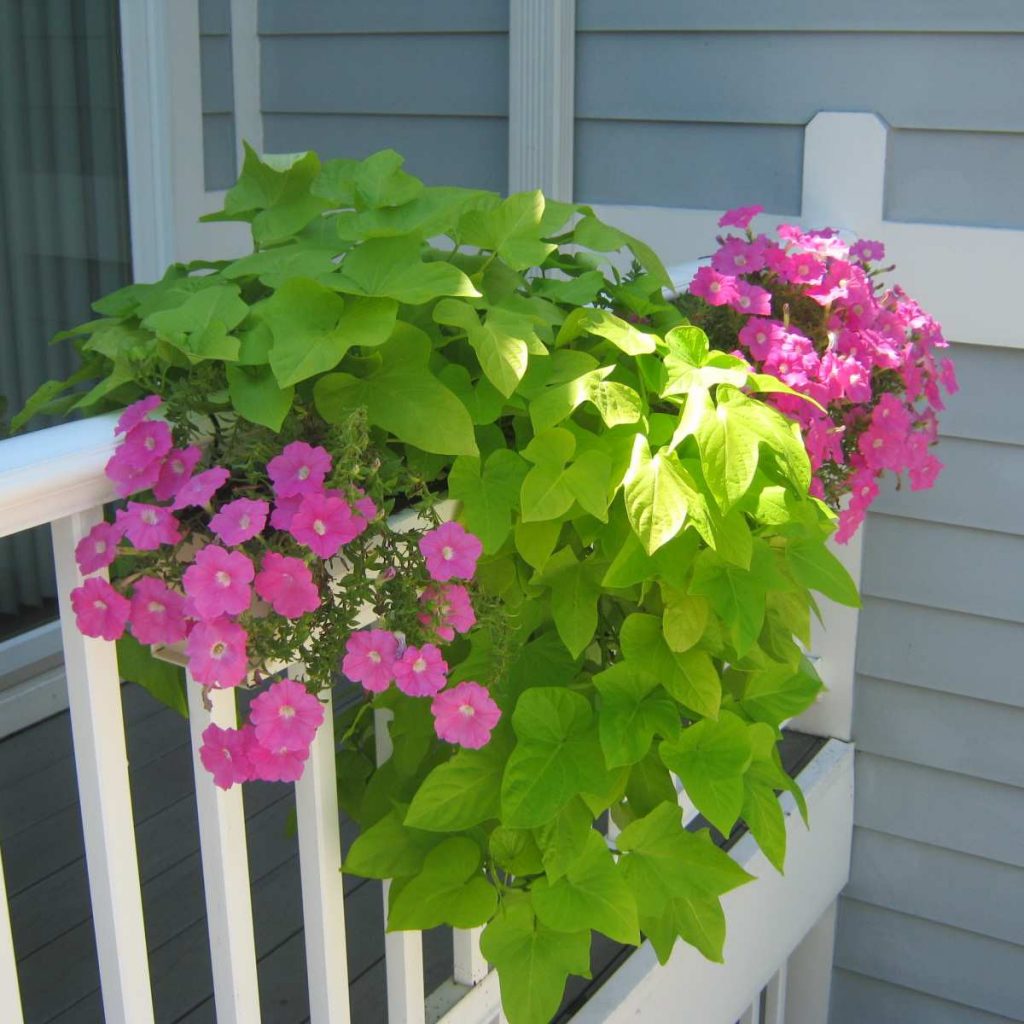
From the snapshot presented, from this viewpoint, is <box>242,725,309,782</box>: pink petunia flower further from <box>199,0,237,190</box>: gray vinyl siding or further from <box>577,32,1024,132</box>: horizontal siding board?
<box>199,0,237,190</box>: gray vinyl siding

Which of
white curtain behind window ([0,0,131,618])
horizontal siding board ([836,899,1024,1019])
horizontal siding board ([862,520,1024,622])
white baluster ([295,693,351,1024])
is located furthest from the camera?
horizontal siding board ([836,899,1024,1019])

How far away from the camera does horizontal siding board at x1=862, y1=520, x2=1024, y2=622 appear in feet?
7.57

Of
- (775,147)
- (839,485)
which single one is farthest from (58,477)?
(775,147)

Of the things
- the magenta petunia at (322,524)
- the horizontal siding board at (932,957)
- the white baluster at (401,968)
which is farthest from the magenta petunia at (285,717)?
the horizontal siding board at (932,957)

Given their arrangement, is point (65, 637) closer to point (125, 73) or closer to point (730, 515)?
point (730, 515)

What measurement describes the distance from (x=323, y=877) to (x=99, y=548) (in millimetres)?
467

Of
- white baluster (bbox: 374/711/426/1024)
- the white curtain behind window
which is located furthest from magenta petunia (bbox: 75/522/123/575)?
the white curtain behind window

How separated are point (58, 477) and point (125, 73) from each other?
1.94 meters

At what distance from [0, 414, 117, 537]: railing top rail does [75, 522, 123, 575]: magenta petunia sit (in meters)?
0.03

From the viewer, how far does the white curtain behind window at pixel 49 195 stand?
2.42 meters

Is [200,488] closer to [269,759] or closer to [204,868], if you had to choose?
[269,759]

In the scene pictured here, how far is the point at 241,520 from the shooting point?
0.99 meters

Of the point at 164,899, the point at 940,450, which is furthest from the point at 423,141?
the point at 164,899

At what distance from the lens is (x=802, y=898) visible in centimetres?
243
